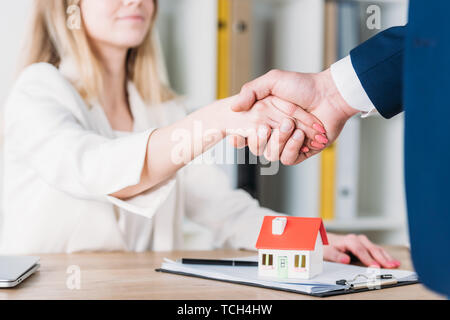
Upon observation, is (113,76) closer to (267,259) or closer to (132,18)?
(132,18)

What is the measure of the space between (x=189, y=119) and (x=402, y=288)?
38cm

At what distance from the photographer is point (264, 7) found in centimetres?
201

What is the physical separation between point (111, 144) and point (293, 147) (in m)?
0.29

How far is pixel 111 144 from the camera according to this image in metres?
0.91

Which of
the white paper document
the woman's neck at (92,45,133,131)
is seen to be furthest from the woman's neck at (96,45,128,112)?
the white paper document

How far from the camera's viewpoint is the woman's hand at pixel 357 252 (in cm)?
92

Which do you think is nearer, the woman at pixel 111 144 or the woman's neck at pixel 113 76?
the woman at pixel 111 144

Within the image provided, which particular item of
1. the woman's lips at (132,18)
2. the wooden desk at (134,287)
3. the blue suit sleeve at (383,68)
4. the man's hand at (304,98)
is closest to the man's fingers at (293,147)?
the man's hand at (304,98)

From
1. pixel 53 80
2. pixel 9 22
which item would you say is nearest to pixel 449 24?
pixel 53 80

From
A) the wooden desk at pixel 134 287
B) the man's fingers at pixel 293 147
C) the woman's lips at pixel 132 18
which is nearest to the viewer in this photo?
the wooden desk at pixel 134 287

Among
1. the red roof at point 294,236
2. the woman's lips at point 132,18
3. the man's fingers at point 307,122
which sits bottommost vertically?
the red roof at point 294,236

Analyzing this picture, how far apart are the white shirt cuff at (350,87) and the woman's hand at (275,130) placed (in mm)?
67

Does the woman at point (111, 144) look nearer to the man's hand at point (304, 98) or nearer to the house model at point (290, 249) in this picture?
the man's hand at point (304, 98)
